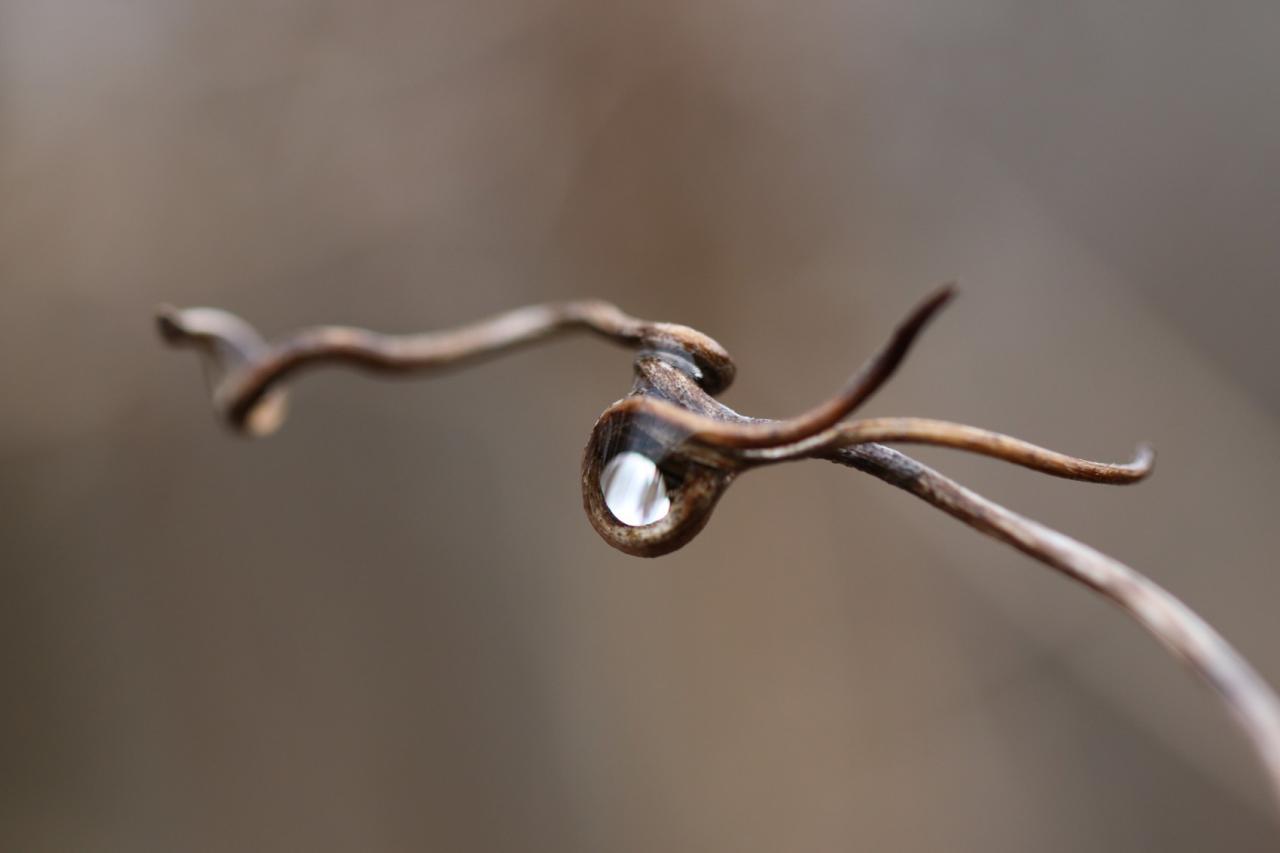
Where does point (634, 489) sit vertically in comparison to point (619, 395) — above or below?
below

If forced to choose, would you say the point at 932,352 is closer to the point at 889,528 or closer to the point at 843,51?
the point at 889,528

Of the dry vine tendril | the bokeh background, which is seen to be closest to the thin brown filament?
the dry vine tendril

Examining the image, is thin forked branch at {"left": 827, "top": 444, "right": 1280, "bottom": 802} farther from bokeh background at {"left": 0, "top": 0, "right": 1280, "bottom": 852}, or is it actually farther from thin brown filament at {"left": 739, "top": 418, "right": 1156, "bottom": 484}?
bokeh background at {"left": 0, "top": 0, "right": 1280, "bottom": 852}

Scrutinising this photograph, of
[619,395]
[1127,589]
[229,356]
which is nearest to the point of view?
[1127,589]

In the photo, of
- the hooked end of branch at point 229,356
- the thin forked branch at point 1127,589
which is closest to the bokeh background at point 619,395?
the hooked end of branch at point 229,356

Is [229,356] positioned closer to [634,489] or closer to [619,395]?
[634,489]

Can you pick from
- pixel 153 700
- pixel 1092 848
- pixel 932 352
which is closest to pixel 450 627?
pixel 153 700

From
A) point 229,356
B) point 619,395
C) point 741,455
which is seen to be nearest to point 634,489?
point 741,455
